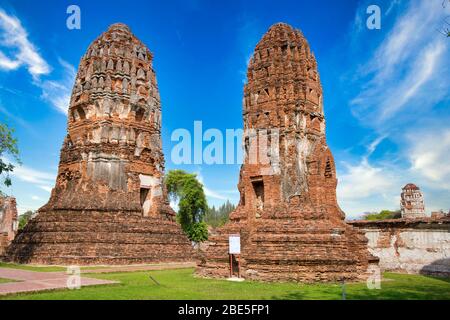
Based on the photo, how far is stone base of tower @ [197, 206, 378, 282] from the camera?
14.6 metres

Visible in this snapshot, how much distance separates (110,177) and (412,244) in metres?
18.2

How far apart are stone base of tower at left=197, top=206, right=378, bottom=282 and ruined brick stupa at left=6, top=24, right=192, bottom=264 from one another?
29.3ft

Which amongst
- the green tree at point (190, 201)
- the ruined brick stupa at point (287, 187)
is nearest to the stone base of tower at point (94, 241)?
the ruined brick stupa at point (287, 187)

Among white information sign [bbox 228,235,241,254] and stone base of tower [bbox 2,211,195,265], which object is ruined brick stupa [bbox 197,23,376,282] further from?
stone base of tower [bbox 2,211,195,265]

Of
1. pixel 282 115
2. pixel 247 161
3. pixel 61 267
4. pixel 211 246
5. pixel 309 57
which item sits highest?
pixel 309 57

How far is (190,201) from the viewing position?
175ft

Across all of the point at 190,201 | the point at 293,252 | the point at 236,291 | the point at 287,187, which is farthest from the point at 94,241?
the point at 190,201

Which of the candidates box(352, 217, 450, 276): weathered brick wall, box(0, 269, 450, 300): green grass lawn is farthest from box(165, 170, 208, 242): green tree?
box(0, 269, 450, 300): green grass lawn

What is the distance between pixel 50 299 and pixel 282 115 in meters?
11.5

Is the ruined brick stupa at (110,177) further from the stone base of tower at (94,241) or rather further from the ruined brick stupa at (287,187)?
the ruined brick stupa at (287,187)
